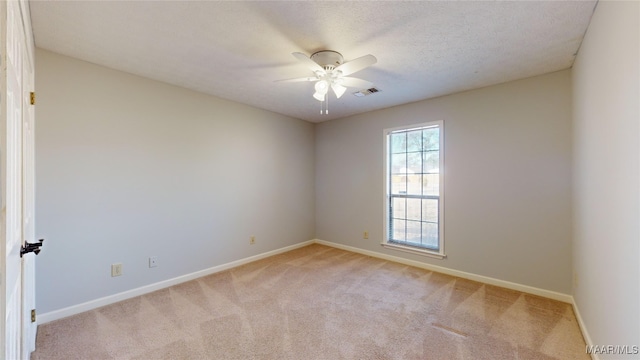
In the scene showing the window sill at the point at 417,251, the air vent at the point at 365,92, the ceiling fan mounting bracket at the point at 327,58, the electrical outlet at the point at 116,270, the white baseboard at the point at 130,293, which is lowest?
the white baseboard at the point at 130,293

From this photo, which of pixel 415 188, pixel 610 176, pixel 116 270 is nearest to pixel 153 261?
pixel 116 270

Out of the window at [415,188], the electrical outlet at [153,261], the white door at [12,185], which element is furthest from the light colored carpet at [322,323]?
the white door at [12,185]

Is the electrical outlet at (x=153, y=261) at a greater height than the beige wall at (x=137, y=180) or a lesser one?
lesser

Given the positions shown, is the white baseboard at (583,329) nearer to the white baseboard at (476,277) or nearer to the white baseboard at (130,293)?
the white baseboard at (476,277)

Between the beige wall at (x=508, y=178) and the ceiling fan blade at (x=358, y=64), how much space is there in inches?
75.4

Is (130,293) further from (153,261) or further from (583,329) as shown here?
(583,329)

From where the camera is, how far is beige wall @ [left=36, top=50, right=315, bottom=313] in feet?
7.91

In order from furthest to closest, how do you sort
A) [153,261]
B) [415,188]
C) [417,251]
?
[415,188] → [417,251] → [153,261]

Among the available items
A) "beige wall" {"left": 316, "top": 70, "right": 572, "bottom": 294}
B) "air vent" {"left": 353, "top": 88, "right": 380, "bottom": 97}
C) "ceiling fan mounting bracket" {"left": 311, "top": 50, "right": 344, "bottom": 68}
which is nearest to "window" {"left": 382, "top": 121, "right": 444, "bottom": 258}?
"beige wall" {"left": 316, "top": 70, "right": 572, "bottom": 294}

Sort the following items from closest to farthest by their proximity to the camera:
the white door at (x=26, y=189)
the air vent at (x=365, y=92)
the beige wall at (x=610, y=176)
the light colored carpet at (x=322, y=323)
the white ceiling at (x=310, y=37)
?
the beige wall at (x=610, y=176), the white door at (x=26, y=189), the white ceiling at (x=310, y=37), the light colored carpet at (x=322, y=323), the air vent at (x=365, y=92)

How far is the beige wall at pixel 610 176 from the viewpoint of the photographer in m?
Result: 1.28

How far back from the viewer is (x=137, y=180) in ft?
9.56

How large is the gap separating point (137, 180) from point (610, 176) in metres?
3.92

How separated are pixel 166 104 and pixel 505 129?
3.94 meters
